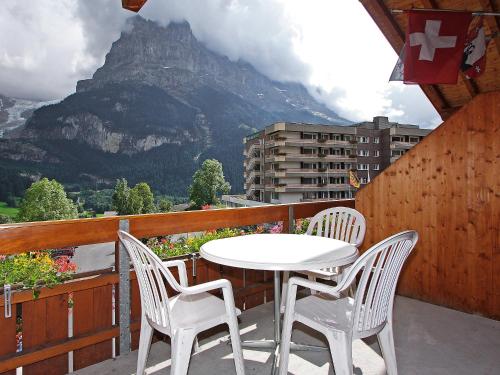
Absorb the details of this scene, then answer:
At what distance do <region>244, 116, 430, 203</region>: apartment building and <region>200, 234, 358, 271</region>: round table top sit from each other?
5235 cm

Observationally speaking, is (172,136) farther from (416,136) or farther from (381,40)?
(381,40)

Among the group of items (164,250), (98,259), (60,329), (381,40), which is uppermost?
(381,40)

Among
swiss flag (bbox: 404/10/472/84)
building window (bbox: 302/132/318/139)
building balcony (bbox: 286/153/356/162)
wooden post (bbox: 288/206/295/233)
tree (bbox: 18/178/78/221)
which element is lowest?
tree (bbox: 18/178/78/221)

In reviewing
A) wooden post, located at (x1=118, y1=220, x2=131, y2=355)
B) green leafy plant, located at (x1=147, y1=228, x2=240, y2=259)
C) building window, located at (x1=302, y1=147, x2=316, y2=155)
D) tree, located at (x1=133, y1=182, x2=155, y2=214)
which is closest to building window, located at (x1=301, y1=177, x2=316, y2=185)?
building window, located at (x1=302, y1=147, x2=316, y2=155)

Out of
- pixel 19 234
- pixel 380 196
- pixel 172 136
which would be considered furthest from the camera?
pixel 172 136

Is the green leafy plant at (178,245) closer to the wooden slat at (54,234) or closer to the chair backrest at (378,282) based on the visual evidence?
the wooden slat at (54,234)

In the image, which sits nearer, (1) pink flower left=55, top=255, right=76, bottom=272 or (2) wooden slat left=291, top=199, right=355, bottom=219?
(1) pink flower left=55, top=255, right=76, bottom=272

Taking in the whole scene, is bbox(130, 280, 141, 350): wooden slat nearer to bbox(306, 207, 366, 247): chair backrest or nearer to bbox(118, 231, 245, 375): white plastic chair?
bbox(118, 231, 245, 375): white plastic chair

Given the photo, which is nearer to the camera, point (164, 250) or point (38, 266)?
point (38, 266)

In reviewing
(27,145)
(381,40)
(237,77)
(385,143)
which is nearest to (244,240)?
(381,40)

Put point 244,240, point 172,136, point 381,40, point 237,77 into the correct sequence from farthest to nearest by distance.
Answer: point 237,77 → point 172,136 → point 381,40 → point 244,240

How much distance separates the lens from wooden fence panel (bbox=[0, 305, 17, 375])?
1945 millimetres

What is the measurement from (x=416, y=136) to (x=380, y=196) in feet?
209

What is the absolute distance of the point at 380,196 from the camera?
3957 millimetres
